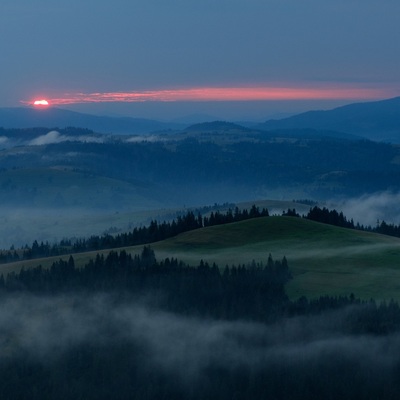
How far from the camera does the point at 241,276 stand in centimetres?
15988

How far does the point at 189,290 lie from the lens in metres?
156

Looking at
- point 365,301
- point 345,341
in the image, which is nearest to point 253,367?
point 345,341

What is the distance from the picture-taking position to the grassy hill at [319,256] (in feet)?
489

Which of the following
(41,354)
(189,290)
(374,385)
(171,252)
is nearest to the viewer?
(374,385)

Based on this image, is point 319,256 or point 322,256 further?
point 319,256

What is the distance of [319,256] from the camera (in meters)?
174

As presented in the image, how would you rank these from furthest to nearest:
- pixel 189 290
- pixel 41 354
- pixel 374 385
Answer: pixel 189 290
pixel 41 354
pixel 374 385

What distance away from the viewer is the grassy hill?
14900cm

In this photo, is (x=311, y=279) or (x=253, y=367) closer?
(x=253, y=367)

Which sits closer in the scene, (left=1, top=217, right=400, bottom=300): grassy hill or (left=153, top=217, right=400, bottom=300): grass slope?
(left=153, top=217, right=400, bottom=300): grass slope

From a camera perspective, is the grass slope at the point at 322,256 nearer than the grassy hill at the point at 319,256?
Yes

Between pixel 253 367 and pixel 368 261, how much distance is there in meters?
48.1

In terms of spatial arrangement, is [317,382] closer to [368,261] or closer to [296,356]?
[296,356]

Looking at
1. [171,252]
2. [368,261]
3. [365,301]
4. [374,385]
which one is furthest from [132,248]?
[374,385]
